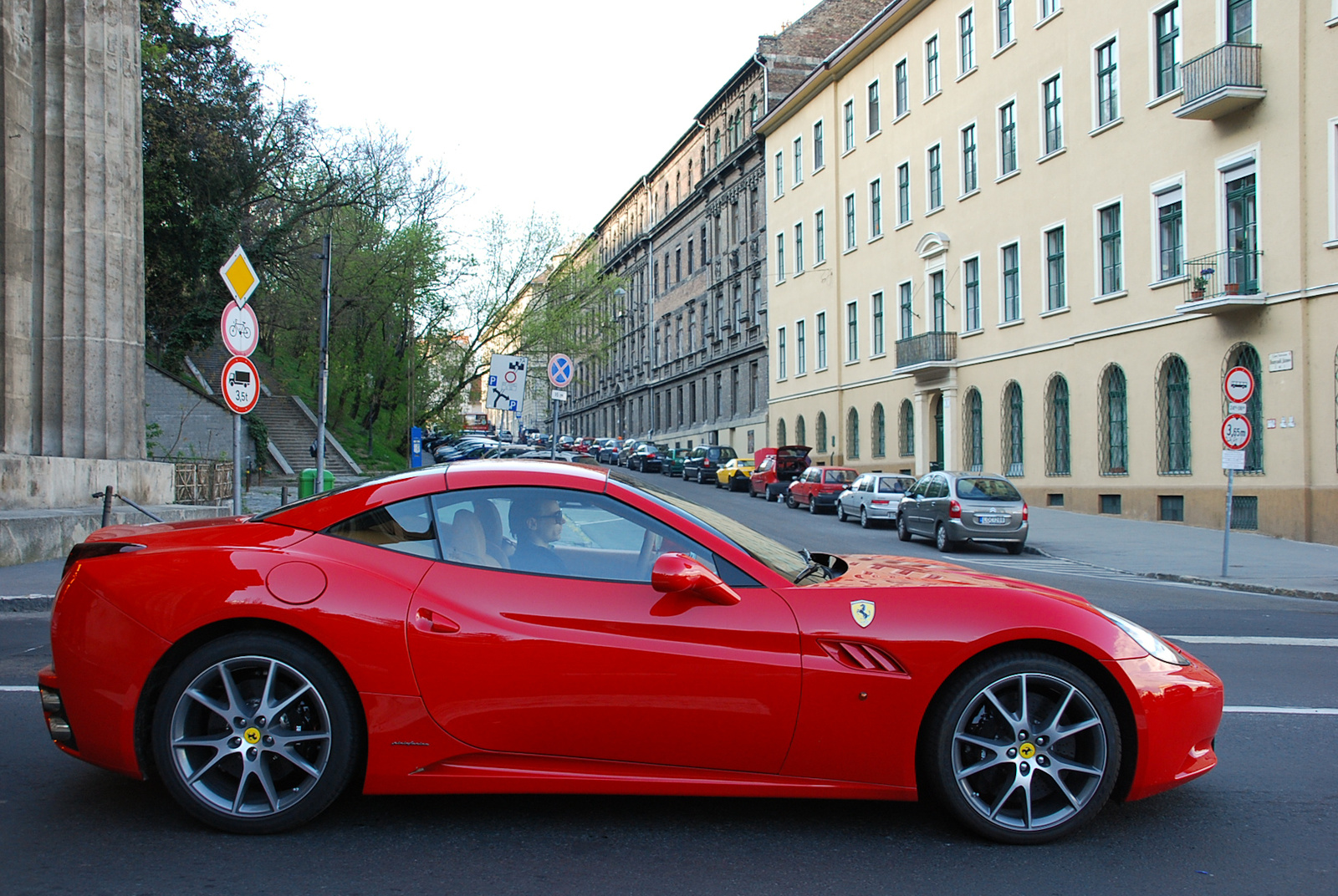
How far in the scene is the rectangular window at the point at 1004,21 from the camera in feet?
103

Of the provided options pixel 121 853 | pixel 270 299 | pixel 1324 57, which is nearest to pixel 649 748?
pixel 121 853

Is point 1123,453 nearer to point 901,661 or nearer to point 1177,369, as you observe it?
point 1177,369

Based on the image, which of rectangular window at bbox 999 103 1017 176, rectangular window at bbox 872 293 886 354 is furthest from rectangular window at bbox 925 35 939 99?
rectangular window at bbox 872 293 886 354

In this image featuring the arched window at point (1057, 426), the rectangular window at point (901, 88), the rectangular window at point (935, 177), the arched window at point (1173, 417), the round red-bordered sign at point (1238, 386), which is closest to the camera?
the round red-bordered sign at point (1238, 386)

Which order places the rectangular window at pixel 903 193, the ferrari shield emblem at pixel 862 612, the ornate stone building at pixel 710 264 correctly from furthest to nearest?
the ornate stone building at pixel 710 264 < the rectangular window at pixel 903 193 < the ferrari shield emblem at pixel 862 612

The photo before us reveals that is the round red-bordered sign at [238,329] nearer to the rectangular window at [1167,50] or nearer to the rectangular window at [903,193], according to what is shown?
the rectangular window at [1167,50]

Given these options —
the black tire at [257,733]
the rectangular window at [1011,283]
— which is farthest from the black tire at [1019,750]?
the rectangular window at [1011,283]

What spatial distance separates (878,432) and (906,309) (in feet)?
16.1

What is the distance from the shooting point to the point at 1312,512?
20578 mm

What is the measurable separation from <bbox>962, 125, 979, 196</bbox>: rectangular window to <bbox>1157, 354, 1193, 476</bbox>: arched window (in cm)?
1084

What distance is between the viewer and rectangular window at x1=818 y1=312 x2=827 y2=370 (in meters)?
44.8

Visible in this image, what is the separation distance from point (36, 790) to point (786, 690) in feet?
10.3

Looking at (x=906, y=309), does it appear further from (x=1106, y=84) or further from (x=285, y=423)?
(x=285, y=423)

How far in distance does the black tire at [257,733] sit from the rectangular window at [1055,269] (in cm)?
2831
